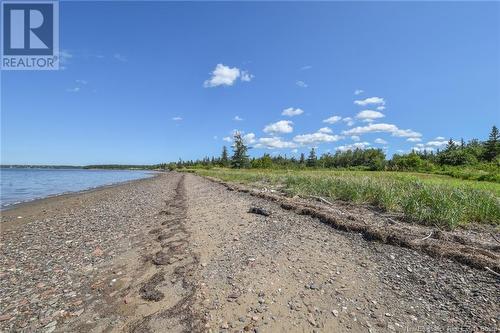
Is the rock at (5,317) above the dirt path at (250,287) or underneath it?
underneath

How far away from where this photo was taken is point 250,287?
4.87m

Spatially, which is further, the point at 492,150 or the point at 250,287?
the point at 492,150

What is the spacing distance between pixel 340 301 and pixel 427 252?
2.78 metres

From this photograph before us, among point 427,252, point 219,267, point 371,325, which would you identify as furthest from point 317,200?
point 371,325

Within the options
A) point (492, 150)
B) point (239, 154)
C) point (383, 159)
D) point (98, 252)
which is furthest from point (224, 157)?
point (98, 252)

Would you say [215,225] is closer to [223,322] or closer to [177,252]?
[177,252]

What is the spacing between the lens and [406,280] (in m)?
4.79

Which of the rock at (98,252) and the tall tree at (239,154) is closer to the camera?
the rock at (98,252)

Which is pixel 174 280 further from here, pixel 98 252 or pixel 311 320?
pixel 98 252

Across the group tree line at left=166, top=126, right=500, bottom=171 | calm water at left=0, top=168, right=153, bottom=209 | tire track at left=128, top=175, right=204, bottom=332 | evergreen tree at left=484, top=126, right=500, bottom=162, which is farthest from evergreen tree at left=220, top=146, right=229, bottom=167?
tire track at left=128, top=175, right=204, bottom=332

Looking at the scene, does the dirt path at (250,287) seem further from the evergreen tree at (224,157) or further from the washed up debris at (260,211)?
the evergreen tree at (224,157)

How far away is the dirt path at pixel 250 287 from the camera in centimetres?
391

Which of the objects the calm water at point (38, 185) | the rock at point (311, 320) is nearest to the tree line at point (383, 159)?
the calm water at point (38, 185)

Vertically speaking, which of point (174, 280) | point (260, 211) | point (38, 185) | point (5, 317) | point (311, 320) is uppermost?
point (260, 211)
